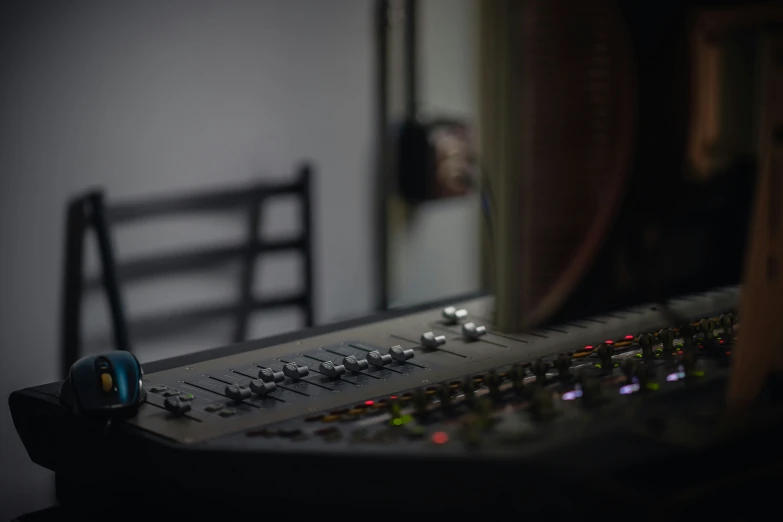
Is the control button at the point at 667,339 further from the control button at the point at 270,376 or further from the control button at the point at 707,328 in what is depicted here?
the control button at the point at 270,376

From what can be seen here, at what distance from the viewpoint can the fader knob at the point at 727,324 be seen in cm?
112

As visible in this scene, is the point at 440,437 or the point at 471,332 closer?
the point at 440,437

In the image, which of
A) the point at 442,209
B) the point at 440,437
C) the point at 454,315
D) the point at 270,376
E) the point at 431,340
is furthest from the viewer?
the point at 442,209

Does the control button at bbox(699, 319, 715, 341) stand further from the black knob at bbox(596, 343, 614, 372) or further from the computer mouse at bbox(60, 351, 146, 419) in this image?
the computer mouse at bbox(60, 351, 146, 419)

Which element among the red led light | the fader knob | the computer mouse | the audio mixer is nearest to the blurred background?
the audio mixer

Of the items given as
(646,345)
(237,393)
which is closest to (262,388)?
(237,393)

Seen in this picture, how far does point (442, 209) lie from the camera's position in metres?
2.57

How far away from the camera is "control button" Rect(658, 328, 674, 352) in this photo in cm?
107

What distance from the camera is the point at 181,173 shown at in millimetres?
2047

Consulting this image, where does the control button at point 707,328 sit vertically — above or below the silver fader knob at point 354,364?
above

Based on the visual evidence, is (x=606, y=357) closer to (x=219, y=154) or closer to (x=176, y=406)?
(x=176, y=406)

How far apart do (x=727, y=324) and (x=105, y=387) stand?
712 mm

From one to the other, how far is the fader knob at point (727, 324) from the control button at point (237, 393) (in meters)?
0.54

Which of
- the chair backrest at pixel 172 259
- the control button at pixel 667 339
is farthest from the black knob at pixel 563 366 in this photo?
the chair backrest at pixel 172 259
